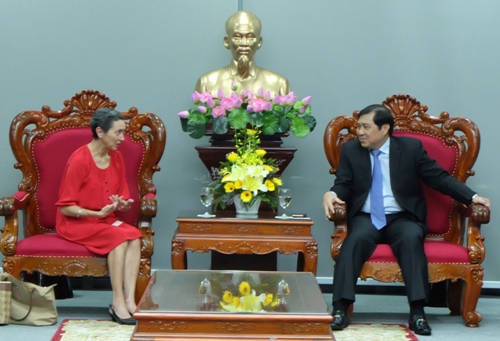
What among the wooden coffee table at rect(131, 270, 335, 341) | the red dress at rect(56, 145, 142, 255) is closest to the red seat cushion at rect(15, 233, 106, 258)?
→ the red dress at rect(56, 145, 142, 255)

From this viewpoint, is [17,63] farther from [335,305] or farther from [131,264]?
[335,305]

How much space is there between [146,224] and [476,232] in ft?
5.85

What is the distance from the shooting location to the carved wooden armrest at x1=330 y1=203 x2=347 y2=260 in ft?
15.4

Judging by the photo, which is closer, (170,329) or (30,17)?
(170,329)

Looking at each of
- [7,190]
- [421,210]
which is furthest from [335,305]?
[7,190]

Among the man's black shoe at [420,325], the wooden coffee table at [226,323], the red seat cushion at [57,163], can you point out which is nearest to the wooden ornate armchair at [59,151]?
the red seat cushion at [57,163]

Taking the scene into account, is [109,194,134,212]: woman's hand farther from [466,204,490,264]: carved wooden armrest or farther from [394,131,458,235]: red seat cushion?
[466,204,490,264]: carved wooden armrest

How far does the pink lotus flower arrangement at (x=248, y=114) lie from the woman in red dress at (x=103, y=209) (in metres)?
0.50

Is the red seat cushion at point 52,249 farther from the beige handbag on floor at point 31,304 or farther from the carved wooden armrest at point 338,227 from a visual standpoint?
the carved wooden armrest at point 338,227

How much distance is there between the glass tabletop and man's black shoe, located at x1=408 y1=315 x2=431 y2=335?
0.80 m

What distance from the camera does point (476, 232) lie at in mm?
4699

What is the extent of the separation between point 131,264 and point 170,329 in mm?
1486

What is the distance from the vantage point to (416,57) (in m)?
5.57

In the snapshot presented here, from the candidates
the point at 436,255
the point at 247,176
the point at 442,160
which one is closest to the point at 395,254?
the point at 436,255
